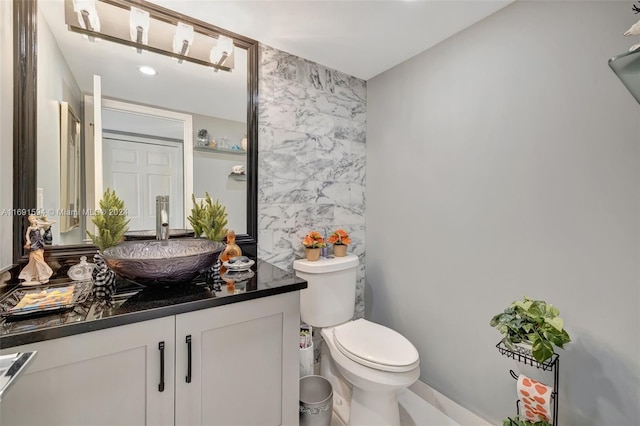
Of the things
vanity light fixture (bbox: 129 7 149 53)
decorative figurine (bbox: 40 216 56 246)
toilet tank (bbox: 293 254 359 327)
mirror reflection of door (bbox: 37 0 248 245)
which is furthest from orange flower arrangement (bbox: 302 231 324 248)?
vanity light fixture (bbox: 129 7 149 53)

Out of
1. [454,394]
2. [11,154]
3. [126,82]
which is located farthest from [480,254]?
[11,154]

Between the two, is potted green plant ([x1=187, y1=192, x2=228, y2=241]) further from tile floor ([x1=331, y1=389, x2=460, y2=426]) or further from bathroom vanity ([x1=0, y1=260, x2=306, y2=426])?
tile floor ([x1=331, y1=389, x2=460, y2=426])

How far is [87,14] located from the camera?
4.37ft

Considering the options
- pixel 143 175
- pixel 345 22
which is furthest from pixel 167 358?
pixel 345 22

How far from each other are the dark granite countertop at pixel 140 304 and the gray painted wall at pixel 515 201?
104cm

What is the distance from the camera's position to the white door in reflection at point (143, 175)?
1.37 m

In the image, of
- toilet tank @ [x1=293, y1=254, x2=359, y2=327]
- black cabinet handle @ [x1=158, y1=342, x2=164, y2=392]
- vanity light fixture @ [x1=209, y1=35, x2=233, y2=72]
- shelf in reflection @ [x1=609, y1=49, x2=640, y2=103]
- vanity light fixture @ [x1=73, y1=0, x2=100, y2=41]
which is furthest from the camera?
toilet tank @ [x1=293, y1=254, x2=359, y2=327]

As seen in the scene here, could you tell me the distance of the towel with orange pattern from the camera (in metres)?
1.13

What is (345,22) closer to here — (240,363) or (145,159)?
(145,159)

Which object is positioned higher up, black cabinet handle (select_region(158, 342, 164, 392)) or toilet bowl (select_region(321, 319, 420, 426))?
black cabinet handle (select_region(158, 342, 164, 392))

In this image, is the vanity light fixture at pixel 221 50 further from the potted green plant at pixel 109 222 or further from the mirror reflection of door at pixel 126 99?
the potted green plant at pixel 109 222

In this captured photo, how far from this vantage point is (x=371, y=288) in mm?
2273

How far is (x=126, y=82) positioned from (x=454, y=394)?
249cm

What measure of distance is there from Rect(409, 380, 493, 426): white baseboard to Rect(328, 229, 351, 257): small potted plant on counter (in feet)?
3.26
